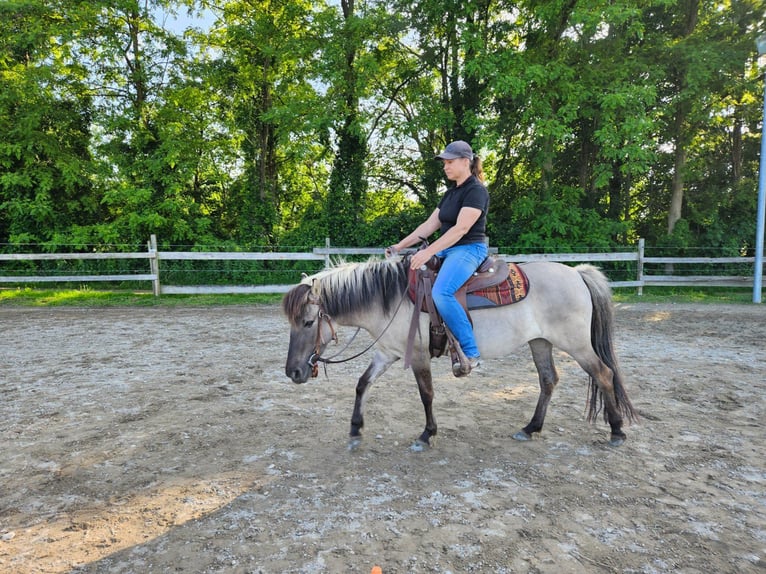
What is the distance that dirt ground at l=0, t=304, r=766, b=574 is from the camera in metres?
2.30

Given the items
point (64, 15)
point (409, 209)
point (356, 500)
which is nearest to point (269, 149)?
point (409, 209)

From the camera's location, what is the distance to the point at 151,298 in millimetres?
11375

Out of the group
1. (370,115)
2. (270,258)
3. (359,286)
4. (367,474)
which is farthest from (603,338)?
(370,115)

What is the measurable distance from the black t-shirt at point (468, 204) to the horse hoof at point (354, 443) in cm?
181

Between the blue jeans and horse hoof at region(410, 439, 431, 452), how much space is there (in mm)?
803

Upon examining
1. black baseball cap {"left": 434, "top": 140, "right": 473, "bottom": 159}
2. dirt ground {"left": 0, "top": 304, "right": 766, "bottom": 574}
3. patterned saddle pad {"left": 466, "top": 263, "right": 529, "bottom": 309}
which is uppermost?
black baseball cap {"left": 434, "top": 140, "right": 473, "bottom": 159}

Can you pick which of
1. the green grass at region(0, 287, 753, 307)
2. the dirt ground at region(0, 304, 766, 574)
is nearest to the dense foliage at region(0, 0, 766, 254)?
the green grass at region(0, 287, 753, 307)

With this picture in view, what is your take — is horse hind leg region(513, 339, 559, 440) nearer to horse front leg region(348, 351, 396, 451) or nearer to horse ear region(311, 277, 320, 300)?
horse front leg region(348, 351, 396, 451)

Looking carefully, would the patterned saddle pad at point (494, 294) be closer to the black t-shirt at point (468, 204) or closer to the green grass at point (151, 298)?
the black t-shirt at point (468, 204)

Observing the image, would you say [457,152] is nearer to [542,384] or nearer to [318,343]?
[318,343]

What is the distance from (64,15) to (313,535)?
17.8 m

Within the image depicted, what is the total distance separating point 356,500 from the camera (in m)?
2.80

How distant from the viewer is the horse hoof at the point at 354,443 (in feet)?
11.6

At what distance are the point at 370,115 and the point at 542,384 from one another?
12289 mm
